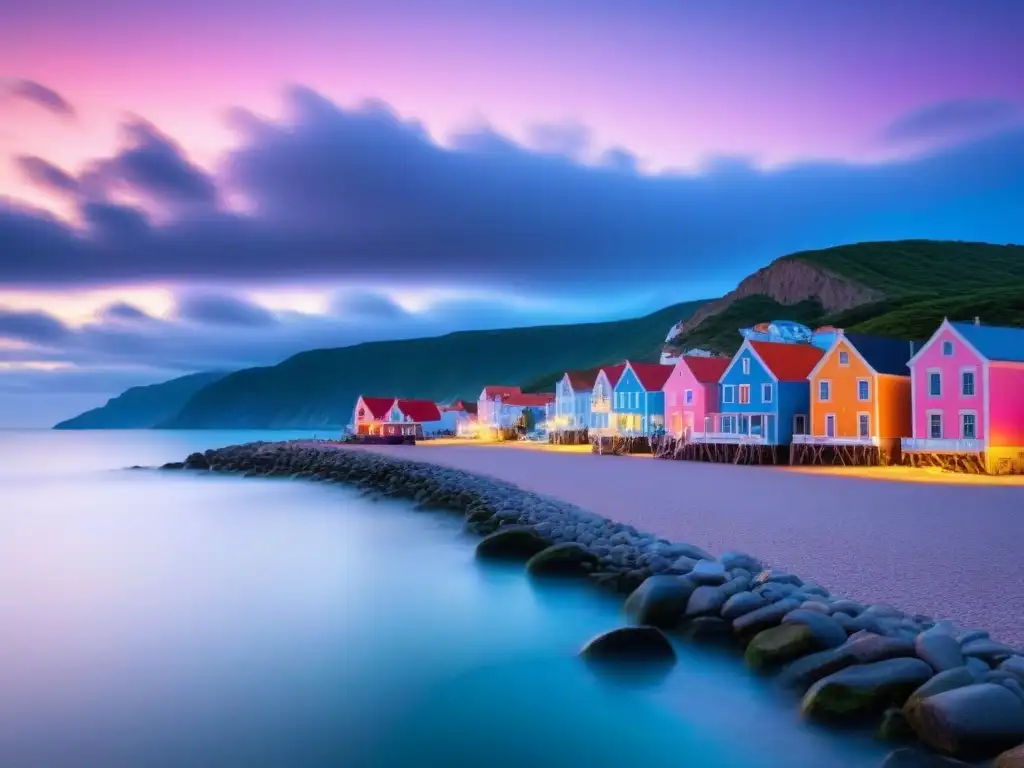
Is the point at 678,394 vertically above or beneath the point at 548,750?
above

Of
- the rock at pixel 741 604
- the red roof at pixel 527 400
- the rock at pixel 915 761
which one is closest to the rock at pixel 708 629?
the rock at pixel 741 604

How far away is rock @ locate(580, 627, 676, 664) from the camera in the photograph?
35.8ft

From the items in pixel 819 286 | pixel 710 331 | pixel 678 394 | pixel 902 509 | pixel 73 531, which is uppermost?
pixel 819 286

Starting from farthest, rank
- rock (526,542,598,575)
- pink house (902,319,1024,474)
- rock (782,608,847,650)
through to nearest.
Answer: pink house (902,319,1024,474), rock (526,542,598,575), rock (782,608,847,650)

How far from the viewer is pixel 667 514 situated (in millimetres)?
20797

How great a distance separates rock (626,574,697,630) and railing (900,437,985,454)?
27047mm

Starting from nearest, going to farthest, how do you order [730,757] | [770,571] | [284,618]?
1. [730,757]
2. [770,571]
3. [284,618]

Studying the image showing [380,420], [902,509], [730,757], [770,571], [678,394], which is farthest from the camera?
[380,420]

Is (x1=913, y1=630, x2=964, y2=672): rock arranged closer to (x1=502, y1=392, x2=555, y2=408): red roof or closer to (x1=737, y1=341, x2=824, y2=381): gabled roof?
(x1=737, y1=341, x2=824, y2=381): gabled roof

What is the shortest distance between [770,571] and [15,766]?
32.3ft

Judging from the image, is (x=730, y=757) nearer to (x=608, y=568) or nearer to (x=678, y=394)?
(x=608, y=568)

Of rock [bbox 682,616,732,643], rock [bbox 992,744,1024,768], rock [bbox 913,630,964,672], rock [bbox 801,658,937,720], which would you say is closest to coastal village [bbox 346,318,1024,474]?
rock [bbox 682,616,732,643]

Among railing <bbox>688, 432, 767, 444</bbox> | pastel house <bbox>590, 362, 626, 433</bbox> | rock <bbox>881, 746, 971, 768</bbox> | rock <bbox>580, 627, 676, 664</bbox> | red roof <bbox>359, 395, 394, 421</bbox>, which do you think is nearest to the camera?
rock <bbox>881, 746, 971, 768</bbox>

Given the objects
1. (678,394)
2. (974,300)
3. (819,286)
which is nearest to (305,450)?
(678,394)
